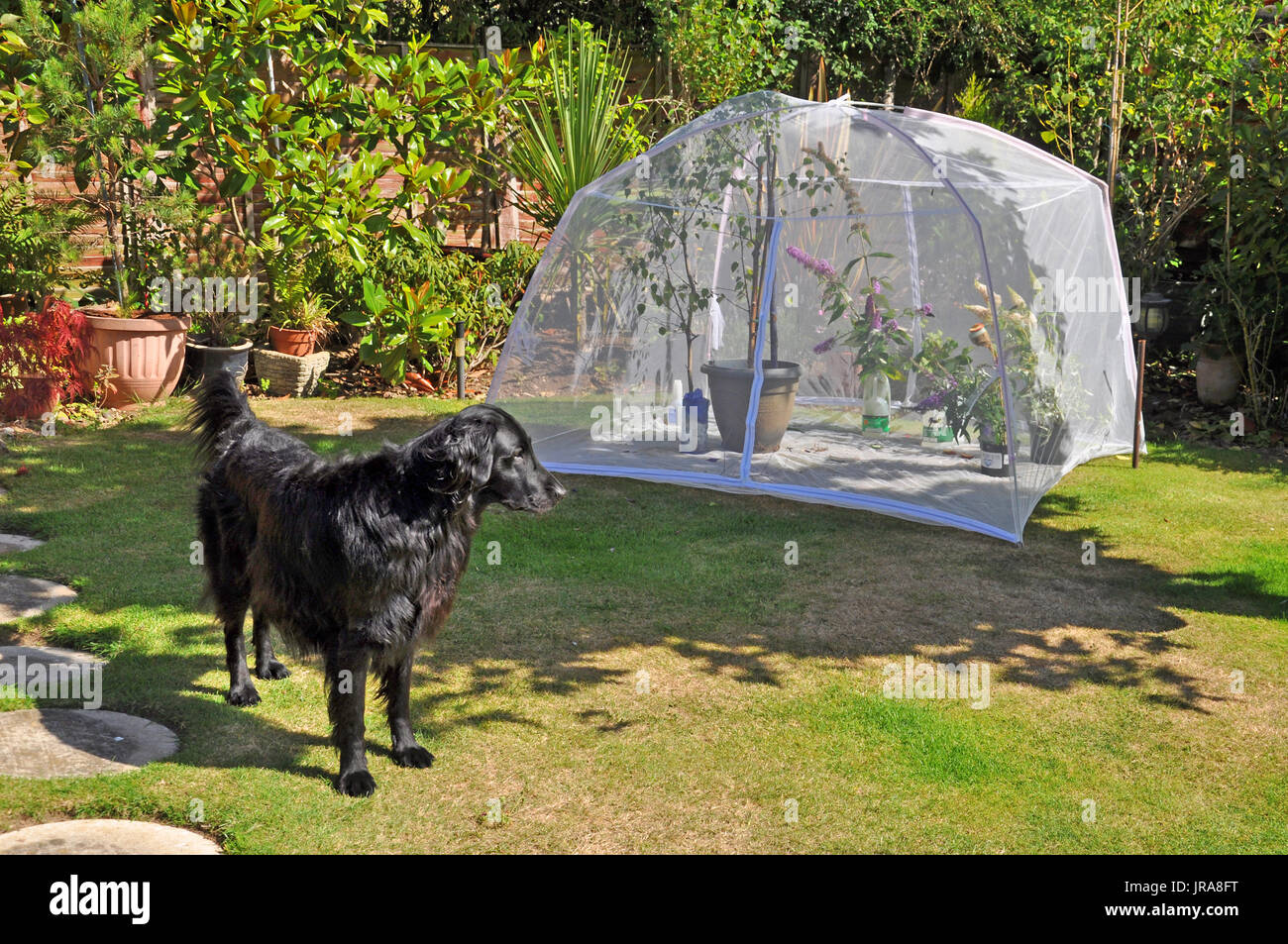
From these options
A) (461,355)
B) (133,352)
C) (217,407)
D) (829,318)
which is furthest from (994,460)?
(133,352)

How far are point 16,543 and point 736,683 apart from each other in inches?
149

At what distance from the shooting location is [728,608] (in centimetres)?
541

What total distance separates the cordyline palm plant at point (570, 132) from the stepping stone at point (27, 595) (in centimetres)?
570

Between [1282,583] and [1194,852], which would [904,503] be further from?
[1194,852]

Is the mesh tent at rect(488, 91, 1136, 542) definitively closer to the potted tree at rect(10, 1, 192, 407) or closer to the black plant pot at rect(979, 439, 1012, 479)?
the black plant pot at rect(979, 439, 1012, 479)

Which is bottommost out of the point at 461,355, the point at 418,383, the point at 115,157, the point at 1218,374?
the point at 418,383

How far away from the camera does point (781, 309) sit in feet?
23.7

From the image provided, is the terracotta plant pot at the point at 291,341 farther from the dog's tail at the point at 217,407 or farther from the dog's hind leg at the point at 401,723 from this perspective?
the dog's hind leg at the point at 401,723

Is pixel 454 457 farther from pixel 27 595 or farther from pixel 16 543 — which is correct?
pixel 16 543

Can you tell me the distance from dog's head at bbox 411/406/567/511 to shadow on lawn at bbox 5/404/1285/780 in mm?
1037

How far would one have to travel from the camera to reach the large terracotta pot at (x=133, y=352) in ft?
Result: 28.3

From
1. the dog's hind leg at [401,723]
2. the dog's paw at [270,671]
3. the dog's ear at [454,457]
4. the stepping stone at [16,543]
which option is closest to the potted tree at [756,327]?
the dog's paw at [270,671]

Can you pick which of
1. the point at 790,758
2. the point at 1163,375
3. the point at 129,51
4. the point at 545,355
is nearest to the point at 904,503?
the point at 545,355

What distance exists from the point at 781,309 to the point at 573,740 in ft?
12.7
